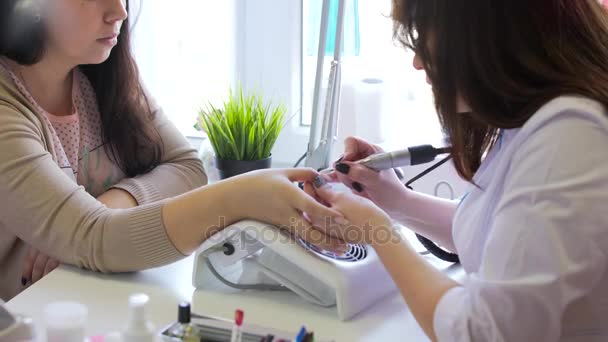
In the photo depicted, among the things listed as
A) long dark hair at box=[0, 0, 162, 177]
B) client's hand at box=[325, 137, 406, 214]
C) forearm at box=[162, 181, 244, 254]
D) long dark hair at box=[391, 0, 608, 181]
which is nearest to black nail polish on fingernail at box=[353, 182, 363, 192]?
client's hand at box=[325, 137, 406, 214]

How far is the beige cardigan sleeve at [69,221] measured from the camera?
98cm

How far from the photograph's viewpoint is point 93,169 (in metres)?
1.24

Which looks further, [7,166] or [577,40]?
[7,166]

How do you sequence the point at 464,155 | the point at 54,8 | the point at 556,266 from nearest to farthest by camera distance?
the point at 556,266
the point at 464,155
the point at 54,8

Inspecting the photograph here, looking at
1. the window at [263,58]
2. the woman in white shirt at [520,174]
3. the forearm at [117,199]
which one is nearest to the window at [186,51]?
the window at [263,58]

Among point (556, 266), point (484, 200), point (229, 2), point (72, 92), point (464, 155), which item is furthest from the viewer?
point (229, 2)

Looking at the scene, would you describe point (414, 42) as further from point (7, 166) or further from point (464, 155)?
point (7, 166)

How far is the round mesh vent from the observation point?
0.93 metres

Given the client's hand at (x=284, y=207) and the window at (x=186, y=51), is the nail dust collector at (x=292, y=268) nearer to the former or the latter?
the client's hand at (x=284, y=207)

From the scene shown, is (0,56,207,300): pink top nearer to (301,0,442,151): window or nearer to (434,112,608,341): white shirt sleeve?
(434,112,608,341): white shirt sleeve

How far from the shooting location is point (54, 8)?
1.09 meters

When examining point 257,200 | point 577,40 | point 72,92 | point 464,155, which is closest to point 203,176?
point 72,92

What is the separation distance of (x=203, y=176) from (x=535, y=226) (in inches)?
29.5

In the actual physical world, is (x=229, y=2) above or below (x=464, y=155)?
above
